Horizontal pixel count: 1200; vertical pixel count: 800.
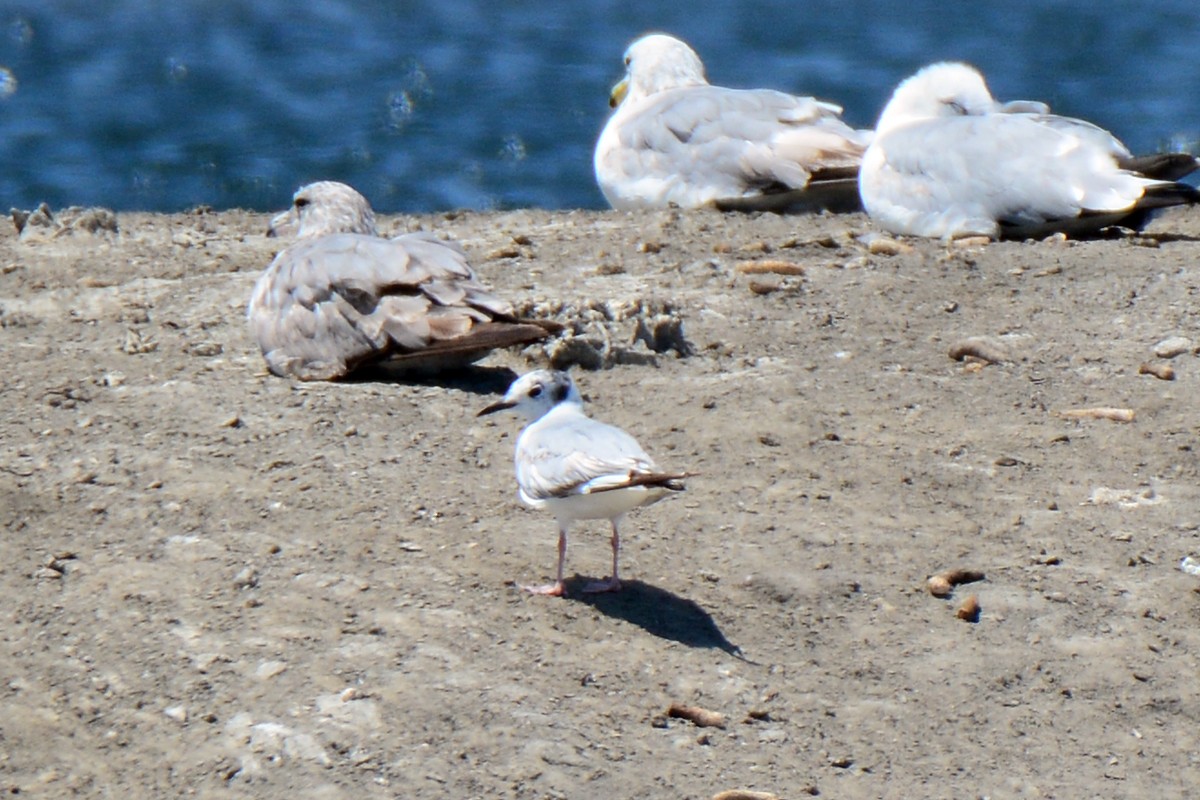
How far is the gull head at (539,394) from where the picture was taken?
521cm

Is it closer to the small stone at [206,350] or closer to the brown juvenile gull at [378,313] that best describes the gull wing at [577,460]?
the brown juvenile gull at [378,313]

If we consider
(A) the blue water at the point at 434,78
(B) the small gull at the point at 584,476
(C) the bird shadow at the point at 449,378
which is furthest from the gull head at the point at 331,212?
(A) the blue water at the point at 434,78

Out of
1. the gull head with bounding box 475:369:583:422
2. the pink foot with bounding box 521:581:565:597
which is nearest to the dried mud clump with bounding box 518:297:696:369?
the gull head with bounding box 475:369:583:422

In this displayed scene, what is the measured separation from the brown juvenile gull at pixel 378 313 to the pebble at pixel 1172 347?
2148mm

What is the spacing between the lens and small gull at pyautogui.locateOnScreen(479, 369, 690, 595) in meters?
4.49

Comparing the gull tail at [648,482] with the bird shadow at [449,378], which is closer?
the gull tail at [648,482]

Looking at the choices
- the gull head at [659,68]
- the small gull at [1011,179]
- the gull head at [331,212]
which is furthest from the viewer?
the gull head at [659,68]

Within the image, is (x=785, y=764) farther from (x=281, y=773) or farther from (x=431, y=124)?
(x=431, y=124)

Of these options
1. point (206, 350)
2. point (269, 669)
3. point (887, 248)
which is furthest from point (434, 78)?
point (269, 669)

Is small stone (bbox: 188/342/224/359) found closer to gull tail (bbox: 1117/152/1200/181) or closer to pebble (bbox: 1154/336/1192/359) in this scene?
pebble (bbox: 1154/336/1192/359)

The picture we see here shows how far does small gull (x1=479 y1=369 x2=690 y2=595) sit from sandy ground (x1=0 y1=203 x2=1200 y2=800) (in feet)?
0.73

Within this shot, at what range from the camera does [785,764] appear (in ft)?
13.3

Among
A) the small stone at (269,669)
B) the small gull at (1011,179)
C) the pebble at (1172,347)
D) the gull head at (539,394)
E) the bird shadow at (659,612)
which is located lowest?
the small stone at (269,669)

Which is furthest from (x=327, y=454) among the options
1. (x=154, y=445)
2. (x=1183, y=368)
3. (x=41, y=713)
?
(x=1183, y=368)
